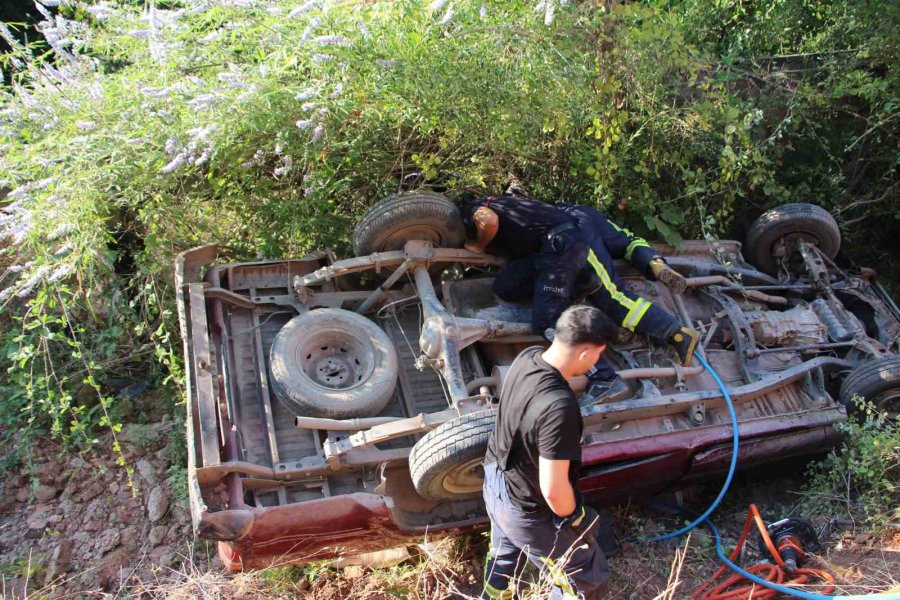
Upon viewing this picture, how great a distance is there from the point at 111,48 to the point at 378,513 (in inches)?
162

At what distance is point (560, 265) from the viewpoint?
4809mm

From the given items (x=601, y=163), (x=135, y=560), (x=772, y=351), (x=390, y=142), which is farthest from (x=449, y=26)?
(x=135, y=560)

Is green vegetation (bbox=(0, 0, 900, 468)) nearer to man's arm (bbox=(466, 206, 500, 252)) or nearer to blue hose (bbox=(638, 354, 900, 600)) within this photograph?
man's arm (bbox=(466, 206, 500, 252))

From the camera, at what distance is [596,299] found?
4.99 m

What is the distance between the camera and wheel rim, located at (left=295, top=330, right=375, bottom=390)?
4488 mm

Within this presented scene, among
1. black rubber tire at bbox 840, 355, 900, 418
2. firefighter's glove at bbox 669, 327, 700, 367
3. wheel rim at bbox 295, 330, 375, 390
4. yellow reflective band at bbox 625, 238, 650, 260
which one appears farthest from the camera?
yellow reflective band at bbox 625, 238, 650, 260

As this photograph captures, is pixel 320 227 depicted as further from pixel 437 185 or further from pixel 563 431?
pixel 563 431

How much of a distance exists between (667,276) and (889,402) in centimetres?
159

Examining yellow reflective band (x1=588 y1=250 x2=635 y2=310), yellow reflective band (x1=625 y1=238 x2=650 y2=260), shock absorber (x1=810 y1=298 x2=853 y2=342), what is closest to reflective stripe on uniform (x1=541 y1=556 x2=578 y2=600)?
yellow reflective band (x1=588 y1=250 x2=635 y2=310)

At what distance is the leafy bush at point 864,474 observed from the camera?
4.45m

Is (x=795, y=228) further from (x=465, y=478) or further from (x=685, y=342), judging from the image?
(x=465, y=478)

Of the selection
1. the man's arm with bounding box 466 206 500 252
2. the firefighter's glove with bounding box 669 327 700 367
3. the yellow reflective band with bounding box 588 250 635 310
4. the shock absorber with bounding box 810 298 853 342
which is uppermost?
the man's arm with bounding box 466 206 500 252

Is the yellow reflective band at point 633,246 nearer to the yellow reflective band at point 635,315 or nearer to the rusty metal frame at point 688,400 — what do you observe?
the yellow reflective band at point 635,315

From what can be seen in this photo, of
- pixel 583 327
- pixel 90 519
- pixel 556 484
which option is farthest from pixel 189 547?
pixel 583 327
